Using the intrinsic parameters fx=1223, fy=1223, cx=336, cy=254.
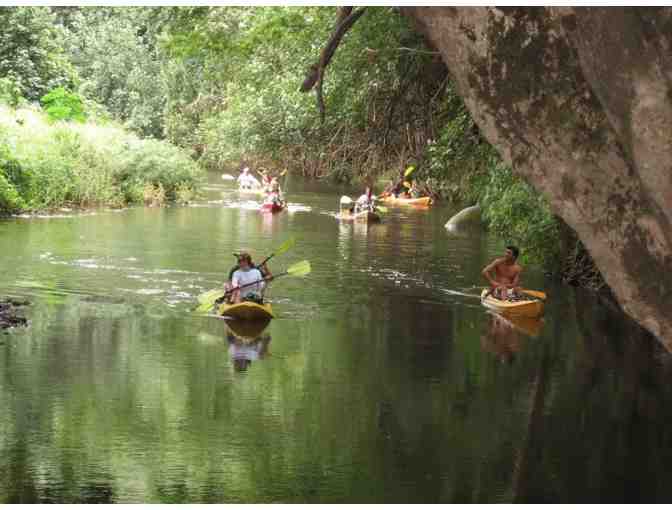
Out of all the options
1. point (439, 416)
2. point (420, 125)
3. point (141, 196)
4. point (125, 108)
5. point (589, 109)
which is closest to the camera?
point (589, 109)

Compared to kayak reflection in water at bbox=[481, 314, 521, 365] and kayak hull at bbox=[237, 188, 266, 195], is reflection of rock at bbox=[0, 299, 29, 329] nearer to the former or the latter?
kayak reflection in water at bbox=[481, 314, 521, 365]

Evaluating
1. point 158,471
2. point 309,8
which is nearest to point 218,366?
point 158,471

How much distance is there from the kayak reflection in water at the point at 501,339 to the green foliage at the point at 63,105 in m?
26.6

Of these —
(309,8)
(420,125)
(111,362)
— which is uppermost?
(309,8)

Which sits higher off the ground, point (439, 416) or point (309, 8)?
point (309, 8)

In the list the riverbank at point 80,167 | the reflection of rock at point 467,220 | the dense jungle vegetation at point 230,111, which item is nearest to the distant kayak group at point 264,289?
the dense jungle vegetation at point 230,111

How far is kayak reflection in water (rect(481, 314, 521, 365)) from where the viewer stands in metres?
17.2

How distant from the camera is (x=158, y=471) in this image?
409 inches

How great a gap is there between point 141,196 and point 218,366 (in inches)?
976

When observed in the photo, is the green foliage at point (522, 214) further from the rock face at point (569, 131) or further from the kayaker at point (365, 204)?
the rock face at point (569, 131)

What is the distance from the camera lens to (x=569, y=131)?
5.41 meters

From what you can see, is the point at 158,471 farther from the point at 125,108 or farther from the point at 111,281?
the point at 125,108

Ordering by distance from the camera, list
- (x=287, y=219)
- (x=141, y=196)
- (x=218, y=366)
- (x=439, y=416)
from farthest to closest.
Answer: (x=141, y=196) < (x=287, y=219) < (x=218, y=366) < (x=439, y=416)

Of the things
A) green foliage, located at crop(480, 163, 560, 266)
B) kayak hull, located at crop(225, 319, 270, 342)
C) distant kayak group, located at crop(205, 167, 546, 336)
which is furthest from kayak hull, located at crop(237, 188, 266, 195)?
kayak hull, located at crop(225, 319, 270, 342)
